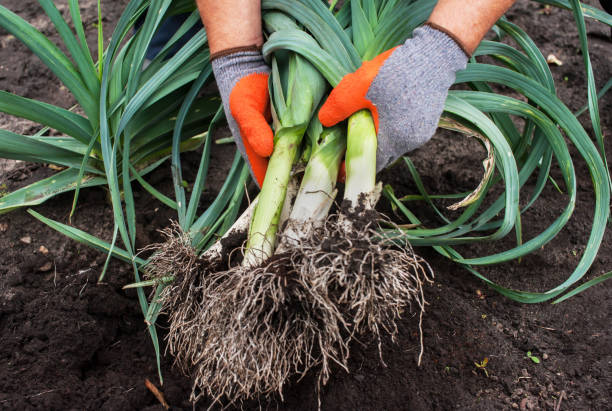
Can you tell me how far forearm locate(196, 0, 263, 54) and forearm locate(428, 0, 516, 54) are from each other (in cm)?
51

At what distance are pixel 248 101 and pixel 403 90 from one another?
1.35 feet

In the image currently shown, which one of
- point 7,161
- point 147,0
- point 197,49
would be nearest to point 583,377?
point 197,49

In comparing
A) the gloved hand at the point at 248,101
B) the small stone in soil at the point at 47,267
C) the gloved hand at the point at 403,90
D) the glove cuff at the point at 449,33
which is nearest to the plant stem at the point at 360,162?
the gloved hand at the point at 403,90

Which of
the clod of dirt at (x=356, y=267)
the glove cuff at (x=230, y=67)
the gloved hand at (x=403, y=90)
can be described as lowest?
the clod of dirt at (x=356, y=267)

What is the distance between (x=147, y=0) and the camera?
1.45 m

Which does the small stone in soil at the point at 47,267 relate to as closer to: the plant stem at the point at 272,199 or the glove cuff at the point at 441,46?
the plant stem at the point at 272,199

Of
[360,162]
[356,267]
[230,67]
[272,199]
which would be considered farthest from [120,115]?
[356,267]

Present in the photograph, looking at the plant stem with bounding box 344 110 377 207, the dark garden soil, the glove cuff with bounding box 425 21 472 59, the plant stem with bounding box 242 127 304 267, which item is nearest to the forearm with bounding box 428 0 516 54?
the glove cuff with bounding box 425 21 472 59

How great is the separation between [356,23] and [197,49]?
1.62ft

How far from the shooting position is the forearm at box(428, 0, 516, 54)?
47.9 inches

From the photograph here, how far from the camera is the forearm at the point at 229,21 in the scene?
1362mm

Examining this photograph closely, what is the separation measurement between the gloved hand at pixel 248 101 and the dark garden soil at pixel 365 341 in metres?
0.40

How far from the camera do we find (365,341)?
1.24 metres

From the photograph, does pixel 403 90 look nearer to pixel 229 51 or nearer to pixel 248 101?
pixel 248 101
